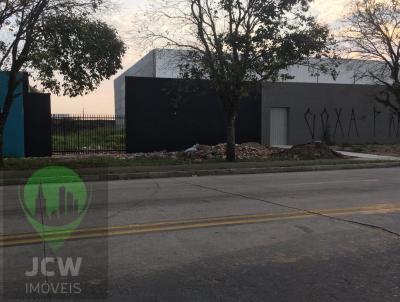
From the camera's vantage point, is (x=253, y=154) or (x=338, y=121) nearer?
(x=253, y=154)

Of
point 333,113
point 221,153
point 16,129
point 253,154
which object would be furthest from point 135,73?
point 253,154

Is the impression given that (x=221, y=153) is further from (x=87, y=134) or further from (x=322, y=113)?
(x=322, y=113)

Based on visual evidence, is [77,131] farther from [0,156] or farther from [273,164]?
[273,164]

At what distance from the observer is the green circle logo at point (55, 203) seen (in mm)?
7449

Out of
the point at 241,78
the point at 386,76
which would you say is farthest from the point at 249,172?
the point at 386,76

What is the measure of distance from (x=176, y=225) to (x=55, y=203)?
3520 mm

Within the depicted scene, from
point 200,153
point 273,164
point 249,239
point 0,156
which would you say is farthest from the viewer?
point 200,153

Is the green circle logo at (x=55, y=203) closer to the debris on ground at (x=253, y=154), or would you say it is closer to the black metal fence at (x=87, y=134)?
the debris on ground at (x=253, y=154)

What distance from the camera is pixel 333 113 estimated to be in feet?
107

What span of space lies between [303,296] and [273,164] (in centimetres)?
1460

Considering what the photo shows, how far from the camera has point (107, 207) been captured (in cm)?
971

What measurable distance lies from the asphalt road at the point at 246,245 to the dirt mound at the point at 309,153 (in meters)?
11.5

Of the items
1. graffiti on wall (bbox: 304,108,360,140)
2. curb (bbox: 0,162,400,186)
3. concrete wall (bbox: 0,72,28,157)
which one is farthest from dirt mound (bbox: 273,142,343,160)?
concrete wall (bbox: 0,72,28,157)

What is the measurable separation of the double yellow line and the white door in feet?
71.5
